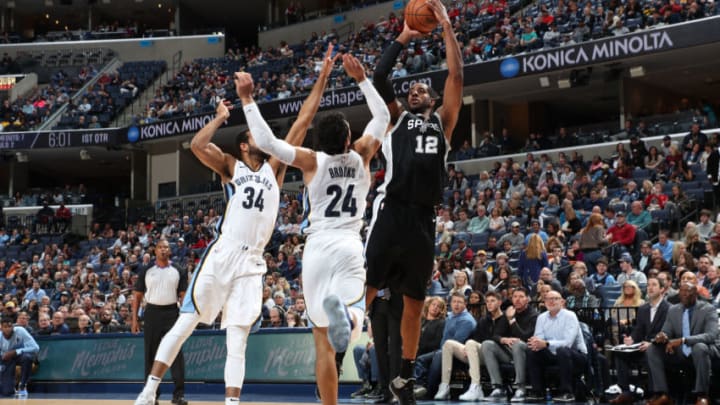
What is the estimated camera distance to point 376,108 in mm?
5848

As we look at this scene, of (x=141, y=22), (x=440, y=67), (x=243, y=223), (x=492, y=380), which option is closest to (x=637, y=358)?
(x=492, y=380)

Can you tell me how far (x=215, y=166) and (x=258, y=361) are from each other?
22.6ft

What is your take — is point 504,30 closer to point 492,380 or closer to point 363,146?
point 492,380

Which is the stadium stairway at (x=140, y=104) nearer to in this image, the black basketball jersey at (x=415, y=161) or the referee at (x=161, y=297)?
the referee at (x=161, y=297)

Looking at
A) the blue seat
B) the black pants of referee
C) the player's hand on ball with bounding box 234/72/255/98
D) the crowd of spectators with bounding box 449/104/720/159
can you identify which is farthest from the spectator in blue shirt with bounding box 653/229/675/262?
the player's hand on ball with bounding box 234/72/255/98

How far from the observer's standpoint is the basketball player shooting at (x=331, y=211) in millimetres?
5621

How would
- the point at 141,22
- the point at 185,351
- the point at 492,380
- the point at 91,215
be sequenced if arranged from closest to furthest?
1. the point at 492,380
2. the point at 185,351
3. the point at 91,215
4. the point at 141,22

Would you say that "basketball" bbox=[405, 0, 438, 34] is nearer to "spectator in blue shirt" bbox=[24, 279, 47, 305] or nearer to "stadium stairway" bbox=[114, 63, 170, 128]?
"spectator in blue shirt" bbox=[24, 279, 47, 305]

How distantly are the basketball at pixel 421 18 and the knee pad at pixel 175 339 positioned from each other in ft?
8.82

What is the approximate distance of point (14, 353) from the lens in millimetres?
15219

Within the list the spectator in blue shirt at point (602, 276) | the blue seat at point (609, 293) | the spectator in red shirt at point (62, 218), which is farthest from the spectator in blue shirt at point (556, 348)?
the spectator in red shirt at point (62, 218)

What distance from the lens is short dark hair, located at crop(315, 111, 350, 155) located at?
573 centimetres

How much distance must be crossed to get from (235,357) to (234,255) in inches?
32.9

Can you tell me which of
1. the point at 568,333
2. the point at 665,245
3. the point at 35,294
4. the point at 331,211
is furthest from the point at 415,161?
the point at 35,294
